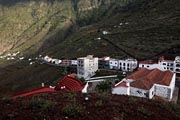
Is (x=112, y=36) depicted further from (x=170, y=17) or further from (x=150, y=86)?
(x=150, y=86)

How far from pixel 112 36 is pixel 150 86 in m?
64.2

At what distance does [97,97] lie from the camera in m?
11.0

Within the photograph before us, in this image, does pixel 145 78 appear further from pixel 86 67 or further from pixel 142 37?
pixel 142 37

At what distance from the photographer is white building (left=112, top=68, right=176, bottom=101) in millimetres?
33469

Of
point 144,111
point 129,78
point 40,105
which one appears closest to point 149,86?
point 129,78

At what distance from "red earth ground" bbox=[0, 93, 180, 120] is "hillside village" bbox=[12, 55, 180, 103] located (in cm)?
867

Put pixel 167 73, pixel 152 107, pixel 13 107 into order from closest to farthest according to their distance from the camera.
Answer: pixel 13 107, pixel 152 107, pixel 167 73

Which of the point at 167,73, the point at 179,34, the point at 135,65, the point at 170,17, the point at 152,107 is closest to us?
the point at 152,107

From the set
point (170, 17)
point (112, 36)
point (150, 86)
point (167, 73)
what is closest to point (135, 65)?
point (167, 73)

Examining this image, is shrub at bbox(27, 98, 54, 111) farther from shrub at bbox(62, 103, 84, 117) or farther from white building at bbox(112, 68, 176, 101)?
white building at bbox(112, 68, 176, 101)

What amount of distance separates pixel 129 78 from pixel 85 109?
30.2 meters

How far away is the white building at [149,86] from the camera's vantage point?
3347 cm

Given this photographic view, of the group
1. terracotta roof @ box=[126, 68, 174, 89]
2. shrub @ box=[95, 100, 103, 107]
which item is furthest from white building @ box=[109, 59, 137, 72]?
shrub @ box=[95, 100, 103, 107]

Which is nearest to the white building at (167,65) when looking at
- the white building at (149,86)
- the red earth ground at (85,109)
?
the white building at (149,86)
